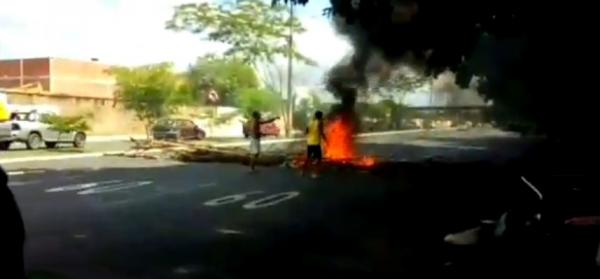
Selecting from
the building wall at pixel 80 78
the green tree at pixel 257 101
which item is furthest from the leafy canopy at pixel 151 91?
the building wall at pixel 80 78

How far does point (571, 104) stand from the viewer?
17.3 metres

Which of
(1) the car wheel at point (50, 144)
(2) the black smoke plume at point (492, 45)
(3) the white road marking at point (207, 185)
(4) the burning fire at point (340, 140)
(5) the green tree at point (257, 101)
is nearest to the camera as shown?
(2) the black smoke plume at point (492, 45)

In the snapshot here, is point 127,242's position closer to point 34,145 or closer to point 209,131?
point 34,145

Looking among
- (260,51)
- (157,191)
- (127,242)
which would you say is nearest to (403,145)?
(260,51)

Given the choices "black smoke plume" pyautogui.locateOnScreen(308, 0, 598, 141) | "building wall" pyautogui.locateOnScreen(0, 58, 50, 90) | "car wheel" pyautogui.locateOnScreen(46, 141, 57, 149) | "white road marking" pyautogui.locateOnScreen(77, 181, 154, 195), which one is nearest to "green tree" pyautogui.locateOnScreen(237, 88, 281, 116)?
"building wall" pyautogui.locateOnScreen(0, 58, 50, 90)

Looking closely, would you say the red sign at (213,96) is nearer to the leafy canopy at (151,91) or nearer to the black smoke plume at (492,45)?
the leafy canopy at (151,91)

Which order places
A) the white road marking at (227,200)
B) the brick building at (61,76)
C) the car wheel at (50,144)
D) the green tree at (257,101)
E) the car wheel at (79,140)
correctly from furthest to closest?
the brick building at (61,76), the green tree at (257,101), the car wheel at (79,140), the car wheel at (50,144), the white road marking at (227,200)

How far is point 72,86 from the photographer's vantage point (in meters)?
48.1

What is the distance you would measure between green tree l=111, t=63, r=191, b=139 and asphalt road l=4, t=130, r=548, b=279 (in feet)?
57.9

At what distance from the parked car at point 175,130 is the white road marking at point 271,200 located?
18.0 m

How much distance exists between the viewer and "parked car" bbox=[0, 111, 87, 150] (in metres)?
27.7

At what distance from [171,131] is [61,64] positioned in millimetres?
18042

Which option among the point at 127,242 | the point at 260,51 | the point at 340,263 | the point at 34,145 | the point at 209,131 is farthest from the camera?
the point at 260,51

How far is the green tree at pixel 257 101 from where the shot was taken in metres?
39.9
